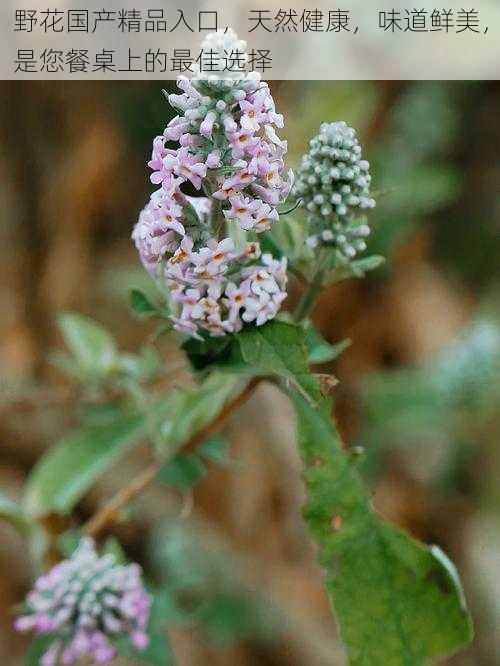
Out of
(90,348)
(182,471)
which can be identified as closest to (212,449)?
(182,471)

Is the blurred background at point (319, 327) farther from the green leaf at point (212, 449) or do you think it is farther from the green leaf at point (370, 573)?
the green leaf at point (370, 573)

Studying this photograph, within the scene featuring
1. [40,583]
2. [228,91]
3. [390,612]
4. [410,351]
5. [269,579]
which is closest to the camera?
[228,91]

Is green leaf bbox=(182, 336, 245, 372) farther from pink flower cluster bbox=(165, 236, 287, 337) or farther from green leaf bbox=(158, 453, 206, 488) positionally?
green leaf bbox=(158, 453, 206, 488)

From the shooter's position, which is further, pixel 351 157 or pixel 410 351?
pixel 410 351

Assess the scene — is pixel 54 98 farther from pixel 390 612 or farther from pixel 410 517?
pixel 390 612

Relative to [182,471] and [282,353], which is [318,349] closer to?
[282,353]

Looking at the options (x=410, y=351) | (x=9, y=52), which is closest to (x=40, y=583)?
(x=9, y=52)

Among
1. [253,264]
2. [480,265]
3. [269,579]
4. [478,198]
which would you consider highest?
[253,264]
